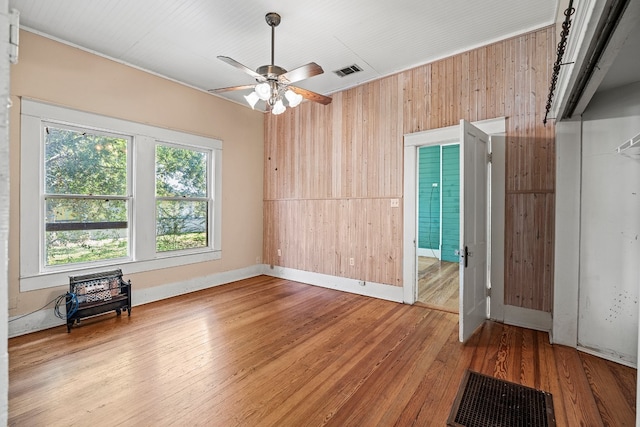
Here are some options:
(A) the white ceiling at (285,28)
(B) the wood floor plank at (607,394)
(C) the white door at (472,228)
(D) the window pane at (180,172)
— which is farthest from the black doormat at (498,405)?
(D) the window pane at (180,172)

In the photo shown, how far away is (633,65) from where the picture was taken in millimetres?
2135

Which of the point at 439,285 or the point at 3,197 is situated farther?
the point at 439,285

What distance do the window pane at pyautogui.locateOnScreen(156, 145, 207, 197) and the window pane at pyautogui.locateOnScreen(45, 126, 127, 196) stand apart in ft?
1.52

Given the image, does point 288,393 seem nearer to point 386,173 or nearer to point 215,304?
point 215,304

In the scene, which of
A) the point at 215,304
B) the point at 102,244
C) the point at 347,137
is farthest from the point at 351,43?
the point at 102,244

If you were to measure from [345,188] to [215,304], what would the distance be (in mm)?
2532

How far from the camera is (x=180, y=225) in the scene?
4.54 m

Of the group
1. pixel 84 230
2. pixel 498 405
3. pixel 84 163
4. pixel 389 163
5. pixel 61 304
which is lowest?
pixel 498 405

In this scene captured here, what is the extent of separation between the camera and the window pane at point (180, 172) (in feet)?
14.0

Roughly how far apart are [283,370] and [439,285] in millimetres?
3411

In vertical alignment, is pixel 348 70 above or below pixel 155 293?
above

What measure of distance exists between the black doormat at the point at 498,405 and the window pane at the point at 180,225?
408cm

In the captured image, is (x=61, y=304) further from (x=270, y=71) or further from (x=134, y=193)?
(x=270, y=71)

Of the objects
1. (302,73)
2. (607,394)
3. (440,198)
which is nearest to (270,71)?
(302,73)
